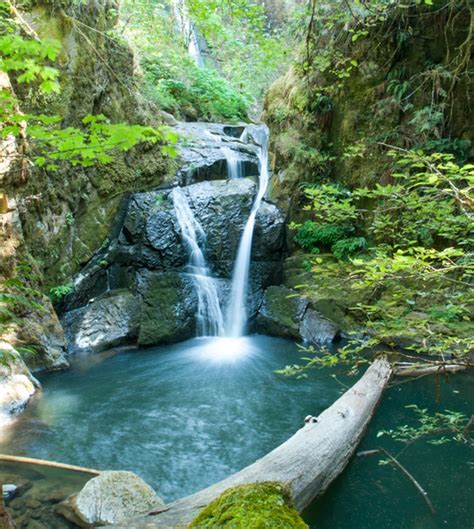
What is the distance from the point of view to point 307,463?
10.9 feet

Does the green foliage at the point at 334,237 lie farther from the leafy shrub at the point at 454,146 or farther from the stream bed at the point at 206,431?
the stream bed at the point at 206,431

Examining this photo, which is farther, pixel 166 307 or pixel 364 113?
pixel 364 113

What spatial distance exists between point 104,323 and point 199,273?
7.92 feet

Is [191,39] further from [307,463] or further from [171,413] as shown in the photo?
[307,463]

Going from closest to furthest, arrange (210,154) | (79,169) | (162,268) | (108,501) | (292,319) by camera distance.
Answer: (108,501), (79,169), (292,319), (162,268), (210,154)

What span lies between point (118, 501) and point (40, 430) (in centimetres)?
232

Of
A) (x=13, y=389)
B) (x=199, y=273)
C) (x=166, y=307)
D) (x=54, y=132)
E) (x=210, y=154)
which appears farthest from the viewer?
(x=210, y=154)

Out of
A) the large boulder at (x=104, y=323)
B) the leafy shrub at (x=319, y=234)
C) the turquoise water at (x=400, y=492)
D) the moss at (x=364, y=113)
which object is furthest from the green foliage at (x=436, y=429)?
the large boulder at (x=104, y=323)

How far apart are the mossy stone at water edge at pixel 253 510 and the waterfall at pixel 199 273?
7589 mm

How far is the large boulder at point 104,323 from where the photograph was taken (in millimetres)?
8242

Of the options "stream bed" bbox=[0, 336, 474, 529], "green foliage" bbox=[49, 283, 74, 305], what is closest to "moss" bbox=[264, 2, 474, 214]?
"stream bed" bbox=[0, 336, 474, 529]

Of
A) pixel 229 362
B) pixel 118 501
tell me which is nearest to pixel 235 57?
pixel 229 362

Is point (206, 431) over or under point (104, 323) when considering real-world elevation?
under

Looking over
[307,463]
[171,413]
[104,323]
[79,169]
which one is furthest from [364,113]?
[307,463]
